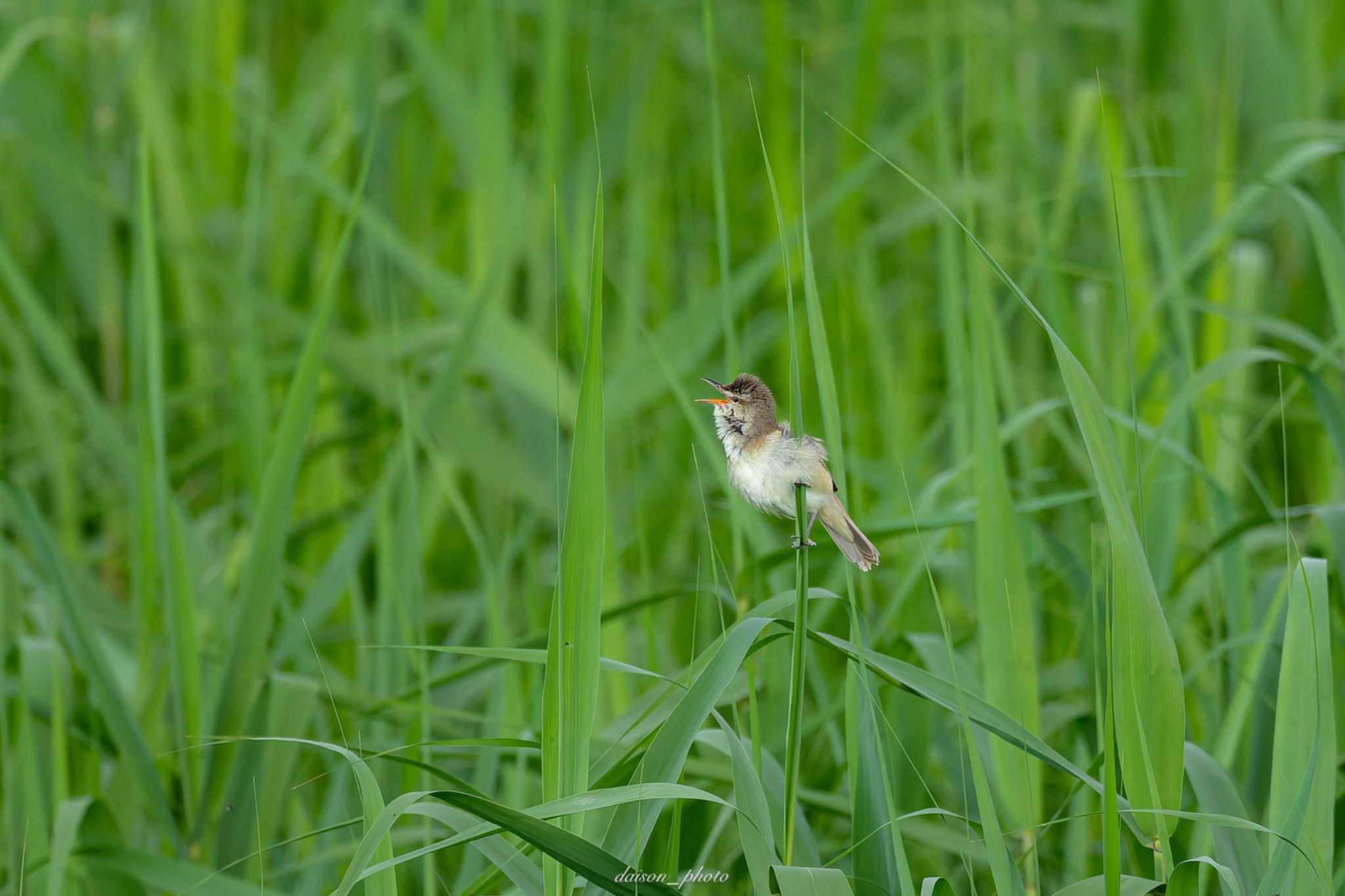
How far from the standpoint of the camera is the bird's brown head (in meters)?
1.54

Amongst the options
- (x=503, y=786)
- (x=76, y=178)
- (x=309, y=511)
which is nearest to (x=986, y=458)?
(x=503, y=786)

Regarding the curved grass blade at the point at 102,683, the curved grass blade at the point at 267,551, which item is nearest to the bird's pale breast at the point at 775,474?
the curved grass blade at the point at 267,551

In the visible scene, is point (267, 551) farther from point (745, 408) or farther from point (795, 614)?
point (795, 614)

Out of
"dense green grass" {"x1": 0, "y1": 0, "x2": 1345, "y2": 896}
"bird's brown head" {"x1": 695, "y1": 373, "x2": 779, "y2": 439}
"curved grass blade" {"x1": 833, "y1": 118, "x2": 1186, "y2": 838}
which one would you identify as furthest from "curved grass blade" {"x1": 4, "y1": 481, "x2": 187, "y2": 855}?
"curved grass blade" {"x1": 833, "y1": 118, "x2": 1186, "y2": 838}

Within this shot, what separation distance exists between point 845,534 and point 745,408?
0.20 m

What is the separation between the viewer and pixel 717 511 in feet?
10.8

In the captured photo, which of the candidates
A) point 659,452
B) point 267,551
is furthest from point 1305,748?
point 659,452

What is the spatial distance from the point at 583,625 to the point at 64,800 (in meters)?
1.10

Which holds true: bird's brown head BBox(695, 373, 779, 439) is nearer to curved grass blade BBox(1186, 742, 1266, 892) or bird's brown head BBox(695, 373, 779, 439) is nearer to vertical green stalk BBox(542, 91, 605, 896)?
vertical green stalk BBox(542, 91, 605, 896)

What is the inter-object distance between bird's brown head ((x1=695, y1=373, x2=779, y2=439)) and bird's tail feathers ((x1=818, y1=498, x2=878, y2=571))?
0.45 feet

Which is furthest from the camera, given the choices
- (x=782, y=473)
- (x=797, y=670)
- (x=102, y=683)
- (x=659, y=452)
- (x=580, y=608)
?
(x=659, y=452)

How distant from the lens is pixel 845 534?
1.46m

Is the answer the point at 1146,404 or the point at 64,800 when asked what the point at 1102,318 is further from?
the point at 64,800

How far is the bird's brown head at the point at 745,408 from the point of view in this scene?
1536 mm
